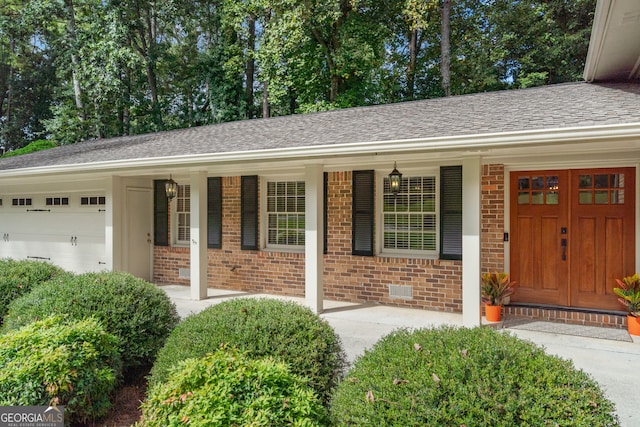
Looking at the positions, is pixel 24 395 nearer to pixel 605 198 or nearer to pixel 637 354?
pixel 637 354

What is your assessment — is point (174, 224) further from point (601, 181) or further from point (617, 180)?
point (617, 180)

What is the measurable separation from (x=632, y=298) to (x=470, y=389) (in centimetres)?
454

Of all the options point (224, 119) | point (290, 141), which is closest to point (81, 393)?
point (290, 141)

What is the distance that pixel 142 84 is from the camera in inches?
727

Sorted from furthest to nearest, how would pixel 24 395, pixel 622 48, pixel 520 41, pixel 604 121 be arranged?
pixel 520 41, pixel 622 48, pixel 604 121, pixel 24 395

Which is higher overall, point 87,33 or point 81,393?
point 87,33

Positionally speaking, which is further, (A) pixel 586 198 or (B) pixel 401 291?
(B) pixel 401 291

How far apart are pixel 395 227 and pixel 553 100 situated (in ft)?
10.1

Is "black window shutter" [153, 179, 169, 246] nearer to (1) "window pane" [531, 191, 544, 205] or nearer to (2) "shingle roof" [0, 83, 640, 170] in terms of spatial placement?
(2) "shingle roof" [0, 83, 640, 170]

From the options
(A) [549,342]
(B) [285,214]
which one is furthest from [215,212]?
(A) [549,342]

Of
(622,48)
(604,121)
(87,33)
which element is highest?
(87,33)

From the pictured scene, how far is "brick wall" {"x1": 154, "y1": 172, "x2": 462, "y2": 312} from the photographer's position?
6.71 meters

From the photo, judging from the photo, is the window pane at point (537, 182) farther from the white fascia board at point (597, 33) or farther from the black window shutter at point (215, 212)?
the black window shutter at point (215, 212)

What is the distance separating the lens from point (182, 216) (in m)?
9.26
